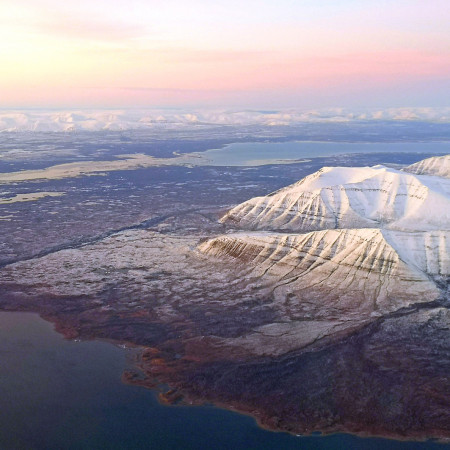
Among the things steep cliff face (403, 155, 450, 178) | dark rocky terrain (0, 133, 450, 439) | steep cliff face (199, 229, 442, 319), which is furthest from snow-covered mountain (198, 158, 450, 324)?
steep cliff face (403, 155, 450, 178)

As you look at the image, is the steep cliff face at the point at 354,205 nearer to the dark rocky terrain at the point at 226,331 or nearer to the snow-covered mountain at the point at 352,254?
the snow-covered mountain at the point at 352,254

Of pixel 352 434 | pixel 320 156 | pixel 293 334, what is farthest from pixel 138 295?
pixel 320 156

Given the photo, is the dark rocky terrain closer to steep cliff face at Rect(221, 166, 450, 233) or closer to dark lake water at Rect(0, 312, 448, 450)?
dark lake water at Rect(0, 312, 448, 450)

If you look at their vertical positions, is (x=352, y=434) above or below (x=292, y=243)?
below

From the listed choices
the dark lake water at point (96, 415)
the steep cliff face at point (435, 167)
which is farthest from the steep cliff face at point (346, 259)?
the steep cliff face at point (435, 167)

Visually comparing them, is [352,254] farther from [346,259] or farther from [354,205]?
[354,205]

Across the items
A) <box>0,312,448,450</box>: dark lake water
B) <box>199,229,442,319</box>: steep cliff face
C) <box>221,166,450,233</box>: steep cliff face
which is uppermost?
<box>221,166,450,233</box>: steep cliff face

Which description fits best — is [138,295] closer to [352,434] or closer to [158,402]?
[158,402]

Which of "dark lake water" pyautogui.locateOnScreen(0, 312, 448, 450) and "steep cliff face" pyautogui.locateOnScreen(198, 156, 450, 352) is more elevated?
"steep cliff face" pyautogui.locateOnScreen(198, 156, 450, 352)
